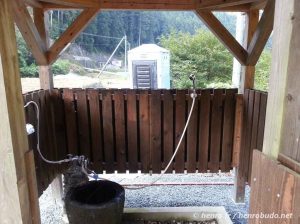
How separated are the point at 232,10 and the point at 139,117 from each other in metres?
1.63

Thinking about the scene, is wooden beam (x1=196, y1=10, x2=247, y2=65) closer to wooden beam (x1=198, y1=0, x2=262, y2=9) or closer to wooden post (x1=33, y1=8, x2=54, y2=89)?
wooden beam (x1=198, y1=0, x2=262, y2=9)

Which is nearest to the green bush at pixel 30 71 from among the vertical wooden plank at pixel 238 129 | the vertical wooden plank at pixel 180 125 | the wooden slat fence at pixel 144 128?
the wooden slat fence at pixel 144 128

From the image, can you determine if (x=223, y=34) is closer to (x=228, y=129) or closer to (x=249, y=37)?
(x=249, y=37)

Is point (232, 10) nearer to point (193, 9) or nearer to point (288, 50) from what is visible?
point (193, 9)

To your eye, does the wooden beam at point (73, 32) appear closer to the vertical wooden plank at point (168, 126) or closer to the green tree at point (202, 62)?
the vertical wooden plank at point (168, 126)

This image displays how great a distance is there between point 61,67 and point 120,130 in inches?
302

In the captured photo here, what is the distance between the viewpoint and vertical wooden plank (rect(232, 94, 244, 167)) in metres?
2.88

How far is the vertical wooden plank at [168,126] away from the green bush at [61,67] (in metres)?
7.52

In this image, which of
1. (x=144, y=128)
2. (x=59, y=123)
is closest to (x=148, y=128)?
(x=144, y=128)

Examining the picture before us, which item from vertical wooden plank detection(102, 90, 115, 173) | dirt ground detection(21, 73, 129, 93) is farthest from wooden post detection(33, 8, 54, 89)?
dirt ground detection(21, 73, 129, 93)

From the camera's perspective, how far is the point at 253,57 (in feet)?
8.80

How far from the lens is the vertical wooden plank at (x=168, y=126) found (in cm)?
285

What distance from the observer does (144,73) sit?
5.01m

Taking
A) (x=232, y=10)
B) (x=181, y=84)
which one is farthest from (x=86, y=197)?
(x=181, y=84)
